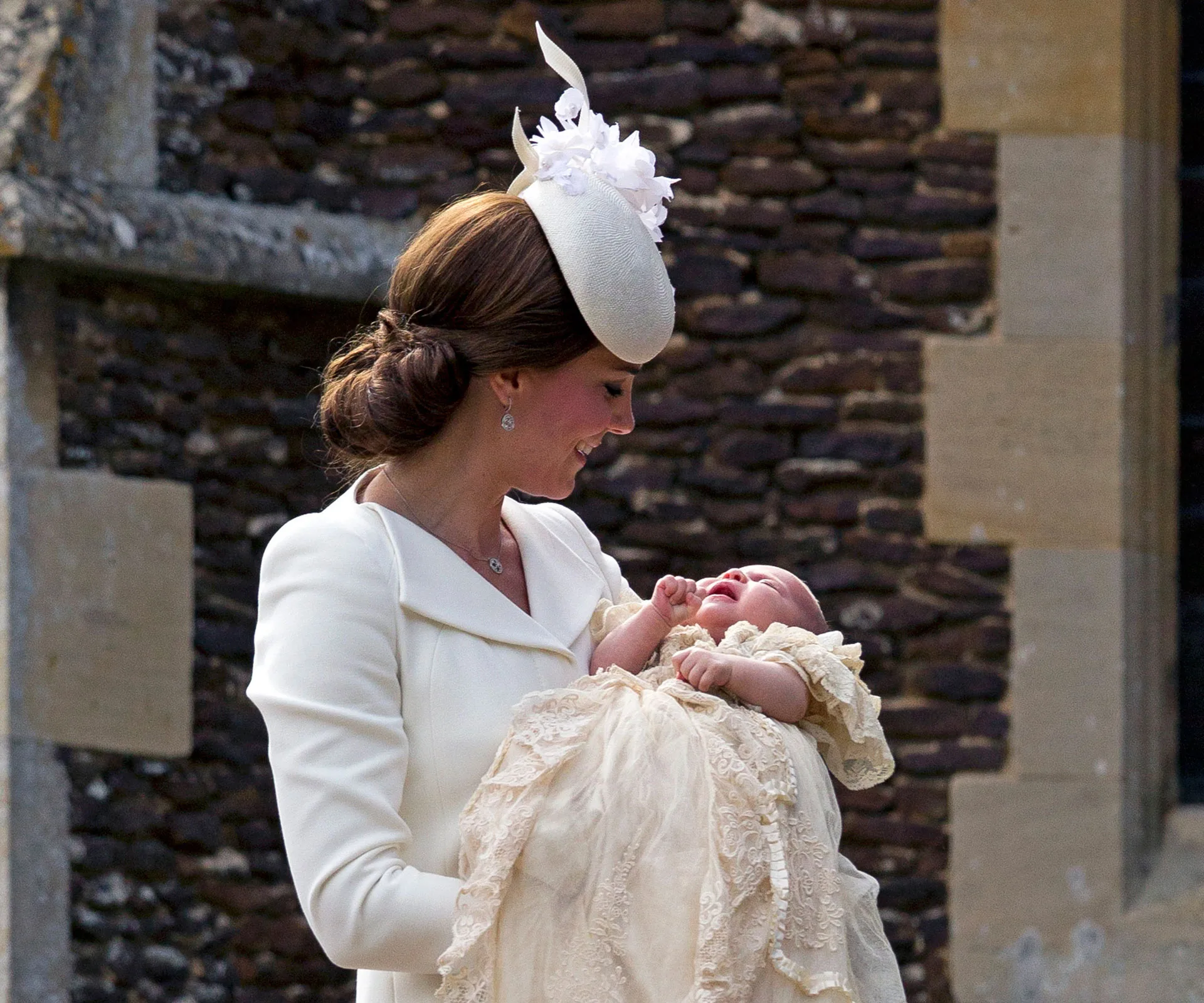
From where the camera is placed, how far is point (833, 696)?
216 cm

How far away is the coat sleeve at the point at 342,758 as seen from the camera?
189cm

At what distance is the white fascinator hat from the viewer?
209 centimetres

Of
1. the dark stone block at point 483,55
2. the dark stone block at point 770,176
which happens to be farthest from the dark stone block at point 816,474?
the dark stone block at point 483,55

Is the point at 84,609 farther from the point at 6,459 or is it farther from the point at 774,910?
the point at 774,910

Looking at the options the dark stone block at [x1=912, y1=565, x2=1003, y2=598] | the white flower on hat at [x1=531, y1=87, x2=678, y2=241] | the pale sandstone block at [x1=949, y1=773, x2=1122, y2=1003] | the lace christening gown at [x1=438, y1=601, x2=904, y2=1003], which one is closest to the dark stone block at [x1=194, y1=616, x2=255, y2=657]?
the dark stone block at [x1=912, y1=565, x2=1003, y2=598]

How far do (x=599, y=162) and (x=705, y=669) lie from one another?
67 cm

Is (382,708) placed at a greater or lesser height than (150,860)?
greater

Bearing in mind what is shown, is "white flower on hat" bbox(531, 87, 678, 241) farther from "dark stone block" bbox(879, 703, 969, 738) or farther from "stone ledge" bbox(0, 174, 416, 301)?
"dark stone block" bbox(879, 703, 969, 738)

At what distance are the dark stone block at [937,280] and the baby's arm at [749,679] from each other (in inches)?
103

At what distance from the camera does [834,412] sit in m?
4.59

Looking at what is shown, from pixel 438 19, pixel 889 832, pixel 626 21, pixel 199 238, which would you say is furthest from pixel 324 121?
pixel 889 832

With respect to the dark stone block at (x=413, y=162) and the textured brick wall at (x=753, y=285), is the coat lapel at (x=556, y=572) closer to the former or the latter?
the textured brick wall at (x=753, y=285)

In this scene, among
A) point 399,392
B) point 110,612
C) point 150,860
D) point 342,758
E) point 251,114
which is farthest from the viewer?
point 251,114

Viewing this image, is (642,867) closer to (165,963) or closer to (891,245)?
(165,963)
